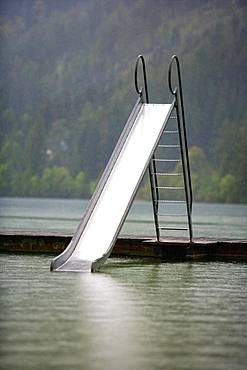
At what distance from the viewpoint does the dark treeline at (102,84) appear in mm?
34000

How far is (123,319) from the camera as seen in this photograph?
5.28 meters

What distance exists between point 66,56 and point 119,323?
31483 mm

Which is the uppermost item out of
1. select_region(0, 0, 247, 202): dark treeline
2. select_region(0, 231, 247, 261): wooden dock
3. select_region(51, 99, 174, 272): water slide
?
select_region(51, 99, 174, 272): water slide

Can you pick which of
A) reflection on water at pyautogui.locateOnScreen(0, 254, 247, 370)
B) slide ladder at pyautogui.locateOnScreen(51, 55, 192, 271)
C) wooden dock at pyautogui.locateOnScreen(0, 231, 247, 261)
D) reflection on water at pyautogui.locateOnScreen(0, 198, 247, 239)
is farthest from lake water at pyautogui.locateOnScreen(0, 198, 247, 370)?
reflection on water at pyautogui.locateOnScreen(0, 198, 247, 239)

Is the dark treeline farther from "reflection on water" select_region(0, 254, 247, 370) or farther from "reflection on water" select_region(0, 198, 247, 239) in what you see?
"reflection on water" select_region(0, 254, 247, 370)

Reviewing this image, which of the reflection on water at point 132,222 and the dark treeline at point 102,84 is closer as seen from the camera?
the reflection on water at point 132,222

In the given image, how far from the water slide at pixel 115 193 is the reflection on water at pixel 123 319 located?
1.00ft

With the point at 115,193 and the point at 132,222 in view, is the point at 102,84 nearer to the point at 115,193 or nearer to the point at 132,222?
the point at 132,222

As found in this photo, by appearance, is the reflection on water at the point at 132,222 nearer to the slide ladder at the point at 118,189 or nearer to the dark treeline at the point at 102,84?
the dark treeline at the point at 102,84

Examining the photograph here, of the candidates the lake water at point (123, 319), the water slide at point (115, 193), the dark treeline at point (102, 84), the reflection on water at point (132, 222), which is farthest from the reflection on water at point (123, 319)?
the dark treeline at point (102, 84)

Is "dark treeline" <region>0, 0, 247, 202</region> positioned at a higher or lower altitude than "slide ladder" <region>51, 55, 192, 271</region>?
lower

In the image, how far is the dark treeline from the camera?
1339 inches

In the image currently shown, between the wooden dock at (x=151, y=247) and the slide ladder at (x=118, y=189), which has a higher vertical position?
the slide ladder at (x=118, y=189)

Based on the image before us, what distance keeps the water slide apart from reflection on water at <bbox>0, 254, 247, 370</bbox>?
306mm
